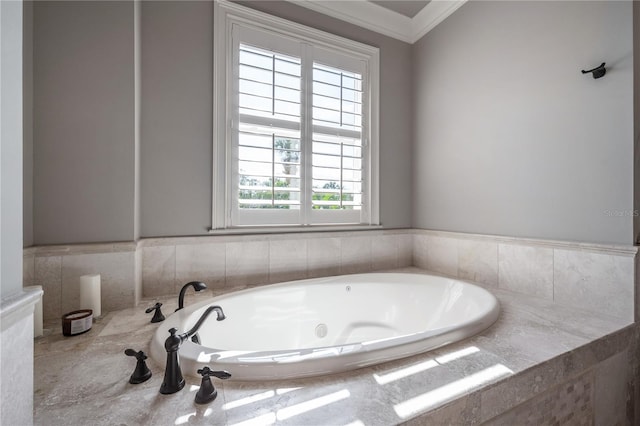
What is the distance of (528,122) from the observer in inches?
63.7

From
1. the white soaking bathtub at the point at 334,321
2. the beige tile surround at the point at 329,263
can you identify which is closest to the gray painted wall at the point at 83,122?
the beige tile surround at the point at 329,263

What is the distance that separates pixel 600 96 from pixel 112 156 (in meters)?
2.46

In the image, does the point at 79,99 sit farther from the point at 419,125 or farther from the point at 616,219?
the point at 616,219

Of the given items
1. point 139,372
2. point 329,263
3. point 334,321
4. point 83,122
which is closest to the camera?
point 139,372

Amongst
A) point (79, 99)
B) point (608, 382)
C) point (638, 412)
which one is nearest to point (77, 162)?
point (79, 99)

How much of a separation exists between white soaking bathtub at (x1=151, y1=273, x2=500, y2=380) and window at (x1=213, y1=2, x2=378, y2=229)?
54 centimetres

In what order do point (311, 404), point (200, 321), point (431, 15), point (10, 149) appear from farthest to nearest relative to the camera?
point (431, 15) < point (200, 321) < point (311, 404) < point (10, 149)

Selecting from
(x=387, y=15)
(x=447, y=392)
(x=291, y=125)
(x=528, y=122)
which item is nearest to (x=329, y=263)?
(x=291, y=125)

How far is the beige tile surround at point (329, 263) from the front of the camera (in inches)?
51.3

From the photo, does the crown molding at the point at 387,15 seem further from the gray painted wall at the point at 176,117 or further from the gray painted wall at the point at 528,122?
the gray painted wall at the point at 176,117

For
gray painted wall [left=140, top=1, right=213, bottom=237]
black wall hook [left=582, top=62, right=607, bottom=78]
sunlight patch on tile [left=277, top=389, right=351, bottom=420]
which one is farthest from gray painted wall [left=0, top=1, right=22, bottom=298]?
black wall hook [left=582, top=62, right=607, bottom=78]

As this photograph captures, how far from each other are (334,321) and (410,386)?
1.07m

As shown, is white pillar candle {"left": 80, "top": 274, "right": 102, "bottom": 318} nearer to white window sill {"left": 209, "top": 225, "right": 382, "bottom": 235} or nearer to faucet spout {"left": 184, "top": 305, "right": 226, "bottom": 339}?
white window sill {"left": 209, "top": 225, "right": 382, "bottom": 235}

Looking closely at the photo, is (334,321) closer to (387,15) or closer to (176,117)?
(176,117)
